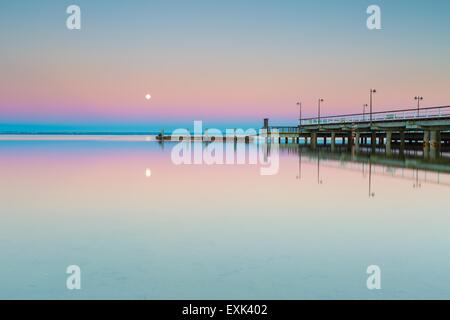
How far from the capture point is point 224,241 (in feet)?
28.4

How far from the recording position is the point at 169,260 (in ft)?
24.0

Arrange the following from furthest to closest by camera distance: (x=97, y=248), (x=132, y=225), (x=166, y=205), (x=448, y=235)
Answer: (x=166, y=205)
(x=132, y=225)
(x=448, y=235)
(x=97, y=248)

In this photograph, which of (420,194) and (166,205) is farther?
(420,194)

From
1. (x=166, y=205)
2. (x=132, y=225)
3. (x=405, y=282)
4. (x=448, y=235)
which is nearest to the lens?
(x=405, y=282)

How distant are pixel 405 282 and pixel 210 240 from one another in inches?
146

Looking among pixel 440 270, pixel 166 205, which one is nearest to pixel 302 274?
pixel 440 270

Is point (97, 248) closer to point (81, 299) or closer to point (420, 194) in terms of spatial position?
point (81, 299)

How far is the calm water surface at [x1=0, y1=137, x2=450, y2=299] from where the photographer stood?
6090mm

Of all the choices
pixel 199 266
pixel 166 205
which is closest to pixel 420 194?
pixel 166 205

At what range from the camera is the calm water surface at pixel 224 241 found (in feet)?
20.0

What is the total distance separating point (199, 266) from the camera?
6.99m

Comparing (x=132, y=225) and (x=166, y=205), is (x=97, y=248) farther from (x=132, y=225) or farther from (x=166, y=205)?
(x=166, y=205)

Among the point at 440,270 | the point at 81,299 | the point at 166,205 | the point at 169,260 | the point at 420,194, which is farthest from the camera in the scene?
the point at 420,194
